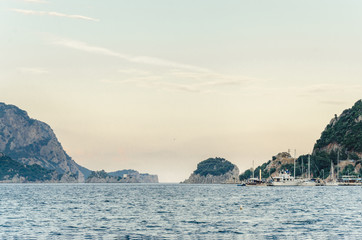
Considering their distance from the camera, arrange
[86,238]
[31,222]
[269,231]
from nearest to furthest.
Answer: [86,238] < [269,231] < [31,222]

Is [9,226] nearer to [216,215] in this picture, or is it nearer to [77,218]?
[77,218]

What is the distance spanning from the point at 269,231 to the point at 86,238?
25430mm

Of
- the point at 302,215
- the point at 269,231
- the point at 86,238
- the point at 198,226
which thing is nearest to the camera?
the point at 86,238

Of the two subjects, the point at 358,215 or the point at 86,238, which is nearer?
the point at 86,238

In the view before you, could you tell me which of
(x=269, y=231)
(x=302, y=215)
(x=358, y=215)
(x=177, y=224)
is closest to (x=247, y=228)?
(x=269, y=231)

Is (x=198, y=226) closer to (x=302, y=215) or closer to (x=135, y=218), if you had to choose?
(x=135, y=218)

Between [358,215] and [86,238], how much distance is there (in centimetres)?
5809

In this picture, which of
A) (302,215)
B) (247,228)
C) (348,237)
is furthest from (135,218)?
(348,237)

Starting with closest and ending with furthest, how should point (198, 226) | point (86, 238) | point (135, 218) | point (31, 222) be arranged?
1. point (86, 238)
2. point (198, 226)
3. point (31, 222)
4. point (135, 218)

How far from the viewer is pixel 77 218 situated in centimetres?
9544

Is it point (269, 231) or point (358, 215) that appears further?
point (358, 215)

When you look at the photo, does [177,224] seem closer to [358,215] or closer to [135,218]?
[135,218]

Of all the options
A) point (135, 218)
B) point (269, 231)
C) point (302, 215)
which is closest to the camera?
point (269, 231)

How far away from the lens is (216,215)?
334 ft
